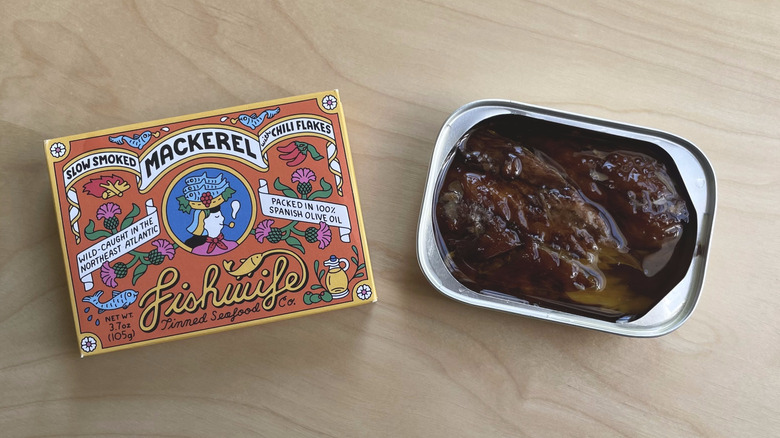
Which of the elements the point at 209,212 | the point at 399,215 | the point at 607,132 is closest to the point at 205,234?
the point at 209,212

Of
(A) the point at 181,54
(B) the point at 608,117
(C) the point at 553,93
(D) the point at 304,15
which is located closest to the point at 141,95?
(A) the point at 181,54

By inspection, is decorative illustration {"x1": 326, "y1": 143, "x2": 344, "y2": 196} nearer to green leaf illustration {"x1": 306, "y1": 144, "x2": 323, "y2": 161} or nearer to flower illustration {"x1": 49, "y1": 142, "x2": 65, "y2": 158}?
green leaf illustration {"x1": 306, "y1": 144, "x2": 323, "y2": 161}

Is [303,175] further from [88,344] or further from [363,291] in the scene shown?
[88,344]

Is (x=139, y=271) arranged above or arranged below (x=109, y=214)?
below

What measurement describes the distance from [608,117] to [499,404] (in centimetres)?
61

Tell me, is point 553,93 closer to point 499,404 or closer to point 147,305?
point 499,404

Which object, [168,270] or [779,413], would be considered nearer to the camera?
[168,270]

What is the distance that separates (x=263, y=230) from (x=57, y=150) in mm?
404

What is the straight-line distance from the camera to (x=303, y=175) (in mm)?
938

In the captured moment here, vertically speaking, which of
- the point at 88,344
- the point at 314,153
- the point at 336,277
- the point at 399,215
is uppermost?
the point at 314,153

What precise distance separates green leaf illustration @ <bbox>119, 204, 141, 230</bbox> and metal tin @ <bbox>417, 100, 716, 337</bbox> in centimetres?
51

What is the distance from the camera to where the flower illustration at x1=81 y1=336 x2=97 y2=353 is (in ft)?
3.04

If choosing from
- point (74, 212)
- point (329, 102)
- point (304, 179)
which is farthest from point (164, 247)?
point (329, 102)

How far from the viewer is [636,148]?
37.7 inches
